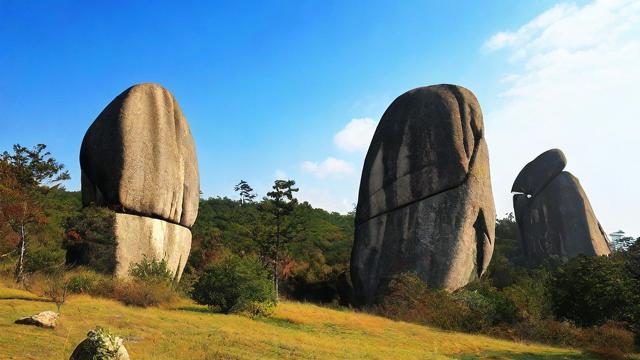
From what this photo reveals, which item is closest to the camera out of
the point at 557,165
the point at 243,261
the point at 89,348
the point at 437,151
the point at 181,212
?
the point at 89,348

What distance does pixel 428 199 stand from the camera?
21.9 metres

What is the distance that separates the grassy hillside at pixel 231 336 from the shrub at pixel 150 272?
1.36 metres

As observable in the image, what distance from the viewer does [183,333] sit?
1055 centimetres

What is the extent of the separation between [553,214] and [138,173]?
26.3 meters

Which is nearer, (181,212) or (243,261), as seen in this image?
(243,261)

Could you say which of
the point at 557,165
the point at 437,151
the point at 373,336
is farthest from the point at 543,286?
the point at 557,165

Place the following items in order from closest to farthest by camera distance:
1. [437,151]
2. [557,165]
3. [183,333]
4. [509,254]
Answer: [183,333]
[437,151]
[557,165]
[509,254]

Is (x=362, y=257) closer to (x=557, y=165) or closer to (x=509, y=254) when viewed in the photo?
(x=557, y=165)

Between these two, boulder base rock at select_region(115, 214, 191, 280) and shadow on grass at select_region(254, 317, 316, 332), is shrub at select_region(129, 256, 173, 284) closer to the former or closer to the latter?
boulder base rock at select_region(115, 214, 191, 280)

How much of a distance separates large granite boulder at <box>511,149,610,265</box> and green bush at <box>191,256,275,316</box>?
2253cm

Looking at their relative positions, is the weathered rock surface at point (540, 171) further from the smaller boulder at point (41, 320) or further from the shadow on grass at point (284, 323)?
the smaller boulder at point (41, 320)

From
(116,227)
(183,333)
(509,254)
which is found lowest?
(183,333)

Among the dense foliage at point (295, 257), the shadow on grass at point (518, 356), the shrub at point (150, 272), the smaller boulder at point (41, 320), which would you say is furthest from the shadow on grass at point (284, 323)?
the dense foliage at point (295, 257)

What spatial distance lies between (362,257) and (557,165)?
1806cm
